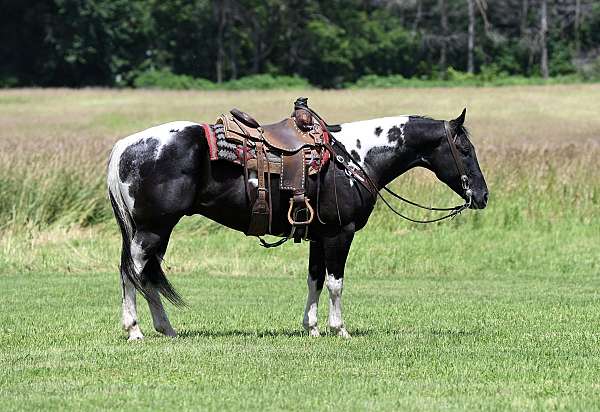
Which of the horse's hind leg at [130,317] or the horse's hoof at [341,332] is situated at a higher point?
the horse's hind leg at [130,317]

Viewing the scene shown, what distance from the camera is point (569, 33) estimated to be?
316 feet

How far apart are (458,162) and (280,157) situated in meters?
1.64

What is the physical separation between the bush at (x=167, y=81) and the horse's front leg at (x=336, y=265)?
2631 inches

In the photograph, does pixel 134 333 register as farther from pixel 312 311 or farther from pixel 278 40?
pixel 278 40

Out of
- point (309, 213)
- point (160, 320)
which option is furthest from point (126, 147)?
point (309, 213)

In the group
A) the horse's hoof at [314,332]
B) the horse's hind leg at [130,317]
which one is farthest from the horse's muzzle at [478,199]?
the horse's hind leg at [130,317]

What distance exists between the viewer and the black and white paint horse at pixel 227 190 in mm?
11047

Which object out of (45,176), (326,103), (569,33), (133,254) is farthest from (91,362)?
(569,33)

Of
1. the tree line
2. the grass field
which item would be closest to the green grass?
the grass field

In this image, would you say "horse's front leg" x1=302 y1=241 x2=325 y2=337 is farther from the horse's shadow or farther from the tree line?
the tree line

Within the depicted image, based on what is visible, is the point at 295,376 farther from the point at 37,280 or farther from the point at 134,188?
the point at 37,280

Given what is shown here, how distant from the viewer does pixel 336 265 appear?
1152 centimetres

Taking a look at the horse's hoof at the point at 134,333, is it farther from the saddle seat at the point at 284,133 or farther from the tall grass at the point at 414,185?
the tall grass at the point at 414,185

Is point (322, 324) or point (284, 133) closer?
point (284, 133)
